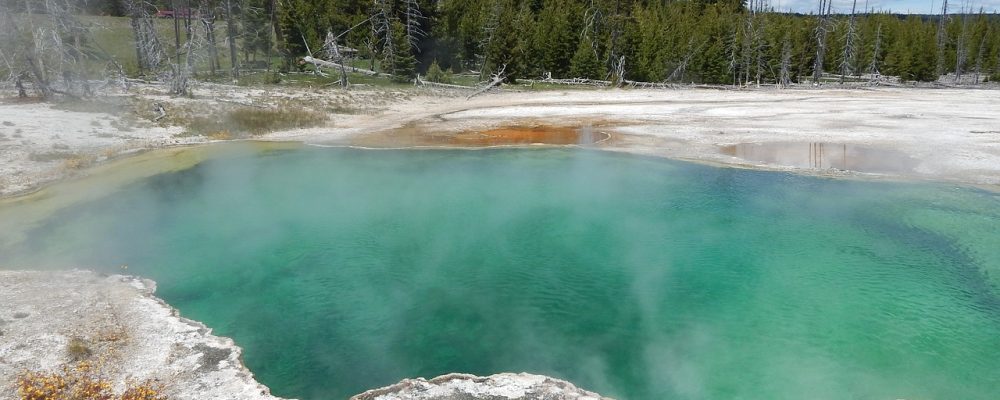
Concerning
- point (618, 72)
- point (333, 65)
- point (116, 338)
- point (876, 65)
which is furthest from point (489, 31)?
point (876, 65)

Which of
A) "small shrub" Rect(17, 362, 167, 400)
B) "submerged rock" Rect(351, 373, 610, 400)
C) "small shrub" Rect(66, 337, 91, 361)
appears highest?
"small shrub" Rect(66, 337, 91, 361)

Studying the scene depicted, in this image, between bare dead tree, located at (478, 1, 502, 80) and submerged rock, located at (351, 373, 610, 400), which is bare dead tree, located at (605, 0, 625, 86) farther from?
submerged rock, located at (351, 373, 610, 400)

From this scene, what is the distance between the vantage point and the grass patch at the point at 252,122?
1650 centimetres

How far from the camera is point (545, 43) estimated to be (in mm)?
35031

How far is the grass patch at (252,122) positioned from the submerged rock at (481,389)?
43.2 feet

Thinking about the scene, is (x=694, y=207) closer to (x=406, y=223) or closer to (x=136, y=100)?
(x=406, y=223)

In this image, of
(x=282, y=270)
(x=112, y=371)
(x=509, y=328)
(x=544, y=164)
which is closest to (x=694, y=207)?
(x=544, y=164)

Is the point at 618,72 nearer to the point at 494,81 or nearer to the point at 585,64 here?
the point at 585,64

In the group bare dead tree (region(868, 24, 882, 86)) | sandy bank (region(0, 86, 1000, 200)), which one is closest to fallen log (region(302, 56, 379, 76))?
sandy bank (region(0, 86, 1000, 200))

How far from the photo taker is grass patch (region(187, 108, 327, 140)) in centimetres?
1650

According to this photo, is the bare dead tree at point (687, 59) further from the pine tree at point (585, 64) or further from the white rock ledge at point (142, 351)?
the white rock ledge at point (142, 351)

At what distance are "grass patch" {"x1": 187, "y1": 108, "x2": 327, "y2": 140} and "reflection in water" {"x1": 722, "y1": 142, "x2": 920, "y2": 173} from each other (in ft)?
39.2

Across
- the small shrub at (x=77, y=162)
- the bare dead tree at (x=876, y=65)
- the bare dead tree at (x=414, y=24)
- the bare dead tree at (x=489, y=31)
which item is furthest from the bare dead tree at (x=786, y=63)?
the small shrub at (x=77, y=162)

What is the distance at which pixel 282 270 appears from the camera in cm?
787
